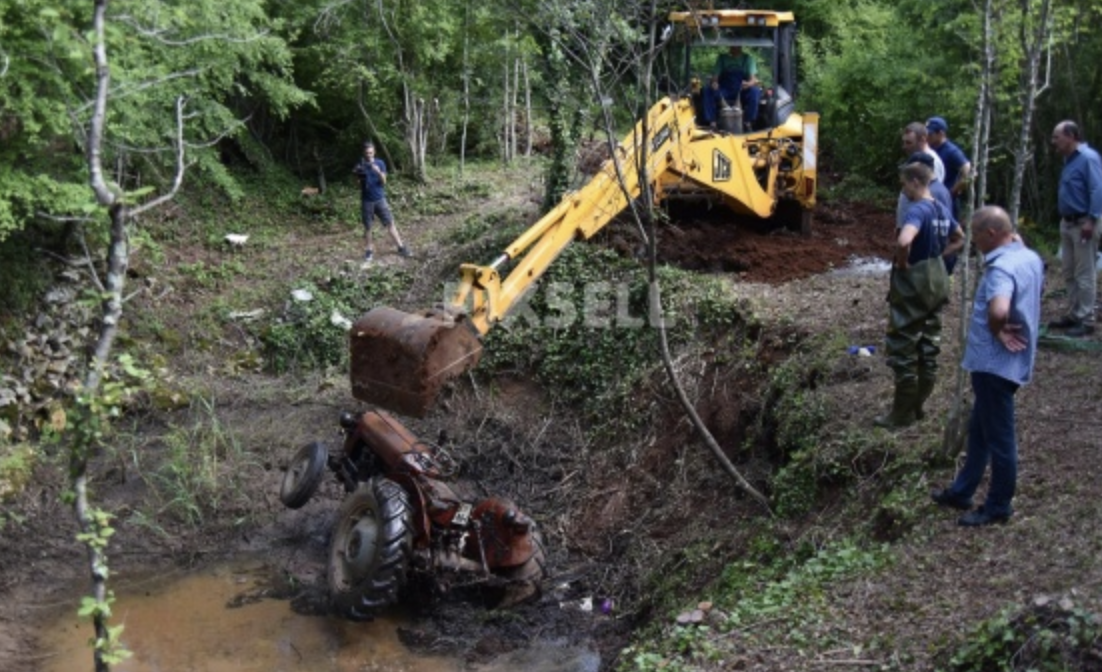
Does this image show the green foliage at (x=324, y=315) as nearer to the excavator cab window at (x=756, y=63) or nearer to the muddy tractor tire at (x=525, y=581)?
the excavator cab window at (x=756, y=63)

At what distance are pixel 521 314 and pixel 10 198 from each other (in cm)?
492

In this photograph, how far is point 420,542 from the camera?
29.8 feet

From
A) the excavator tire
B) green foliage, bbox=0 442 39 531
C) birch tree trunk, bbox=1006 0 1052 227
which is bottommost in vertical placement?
green foliage, bbox=0 442 39 531

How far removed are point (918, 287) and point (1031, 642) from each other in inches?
122

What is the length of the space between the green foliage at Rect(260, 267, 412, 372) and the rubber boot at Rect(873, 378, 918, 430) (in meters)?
6.69

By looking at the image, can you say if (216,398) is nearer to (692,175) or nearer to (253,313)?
(253,313)

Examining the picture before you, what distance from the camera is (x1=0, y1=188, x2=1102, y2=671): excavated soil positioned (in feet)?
22.0

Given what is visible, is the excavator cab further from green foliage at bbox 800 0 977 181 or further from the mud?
green foliage at bbox 800 0 977 181

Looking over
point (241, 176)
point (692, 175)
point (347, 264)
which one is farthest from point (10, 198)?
point (241, 176)

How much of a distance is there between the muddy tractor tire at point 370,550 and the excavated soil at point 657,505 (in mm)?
414

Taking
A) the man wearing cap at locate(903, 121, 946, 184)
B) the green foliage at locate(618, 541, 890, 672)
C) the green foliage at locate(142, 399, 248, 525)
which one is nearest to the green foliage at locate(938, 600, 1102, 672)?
the green foliage at locate(618, 541, 890, 672)

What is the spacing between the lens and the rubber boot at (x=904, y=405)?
28.0 ft

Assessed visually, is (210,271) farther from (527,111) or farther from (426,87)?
(527,111)

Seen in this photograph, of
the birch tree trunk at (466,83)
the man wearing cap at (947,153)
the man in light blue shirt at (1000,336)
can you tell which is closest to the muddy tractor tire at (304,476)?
the man in light blue shirt at (1000,336)
